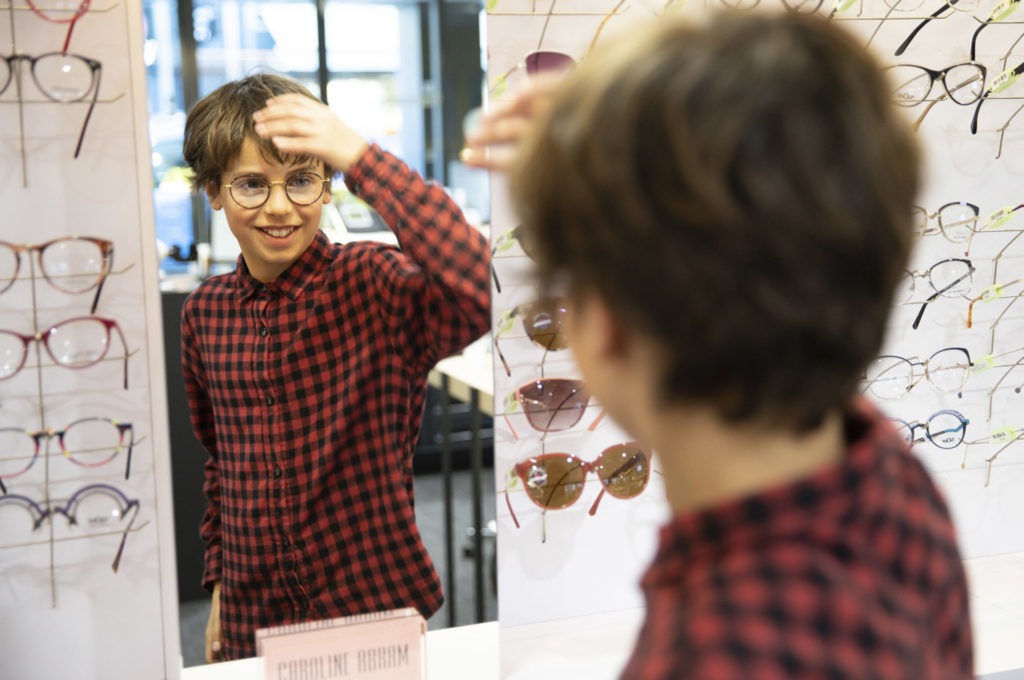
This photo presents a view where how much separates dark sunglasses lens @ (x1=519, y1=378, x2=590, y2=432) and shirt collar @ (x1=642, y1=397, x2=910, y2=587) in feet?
2.57

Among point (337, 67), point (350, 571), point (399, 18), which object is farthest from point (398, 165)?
point (350, 571)

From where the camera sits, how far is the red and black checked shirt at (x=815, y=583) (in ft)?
1.44

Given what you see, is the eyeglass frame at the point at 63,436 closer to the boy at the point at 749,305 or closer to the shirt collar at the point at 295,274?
the shirt collar at the point at 295,274

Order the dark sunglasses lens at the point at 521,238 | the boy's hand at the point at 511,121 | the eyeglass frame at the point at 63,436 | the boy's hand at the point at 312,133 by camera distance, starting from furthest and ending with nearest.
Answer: the dark sunglasses lens at the point at 521,238, the eyeglass frame at the point at 63,436, the boy's hand at the point at 312,133, the boy's hand at the point at 511,121

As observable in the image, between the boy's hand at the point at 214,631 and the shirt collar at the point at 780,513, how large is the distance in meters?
0.82

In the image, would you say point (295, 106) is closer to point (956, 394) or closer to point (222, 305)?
point (222, 305)

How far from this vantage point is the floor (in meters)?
1.20

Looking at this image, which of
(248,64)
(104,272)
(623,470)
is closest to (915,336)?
(623,470)

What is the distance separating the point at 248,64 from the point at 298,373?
0.35 m

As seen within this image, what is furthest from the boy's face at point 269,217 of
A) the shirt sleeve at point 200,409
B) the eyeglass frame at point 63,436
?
the eyeglass frame at point 63,436

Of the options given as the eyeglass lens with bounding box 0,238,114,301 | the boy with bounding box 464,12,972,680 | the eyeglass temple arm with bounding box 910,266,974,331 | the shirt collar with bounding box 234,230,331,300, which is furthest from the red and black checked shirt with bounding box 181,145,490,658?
the eyeglass temple arm with bounding box 910,266,974,331

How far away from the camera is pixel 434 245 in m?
1.03

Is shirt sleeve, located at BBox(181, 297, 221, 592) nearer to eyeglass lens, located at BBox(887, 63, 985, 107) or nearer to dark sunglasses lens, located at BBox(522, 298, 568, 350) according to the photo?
dark sunglasses lens, located at BBox(522, 298, 568, 350)

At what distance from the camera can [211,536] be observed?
1191 mm
